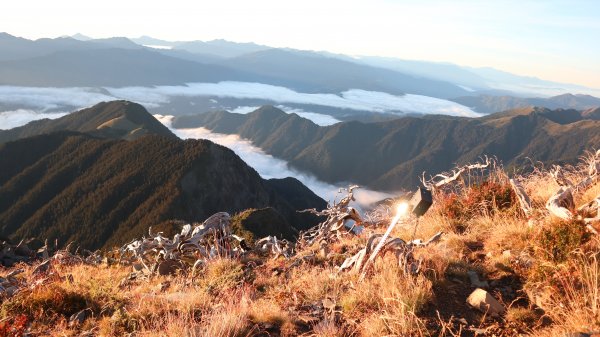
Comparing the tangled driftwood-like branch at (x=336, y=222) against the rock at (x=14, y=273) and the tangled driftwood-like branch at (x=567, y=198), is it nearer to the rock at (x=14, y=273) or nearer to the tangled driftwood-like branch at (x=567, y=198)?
the tangled driftwood-like branch at (x=567, y=198)

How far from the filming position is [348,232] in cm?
1005

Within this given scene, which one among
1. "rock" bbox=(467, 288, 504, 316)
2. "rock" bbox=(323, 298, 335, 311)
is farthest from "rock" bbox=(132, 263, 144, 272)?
"rock" bbox=(467, 288, 504, 316)

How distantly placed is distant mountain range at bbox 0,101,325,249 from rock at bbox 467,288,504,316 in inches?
4936

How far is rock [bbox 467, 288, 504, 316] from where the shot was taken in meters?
5.42

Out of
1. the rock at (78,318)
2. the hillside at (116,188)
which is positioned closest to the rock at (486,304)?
the rock at (78,318)

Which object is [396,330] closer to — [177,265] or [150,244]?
[177,265]

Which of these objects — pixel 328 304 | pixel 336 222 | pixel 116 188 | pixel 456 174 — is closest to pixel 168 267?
pixel 336 222

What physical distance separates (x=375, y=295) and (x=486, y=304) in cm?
139

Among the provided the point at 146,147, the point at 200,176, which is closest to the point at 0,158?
the point at 146,147

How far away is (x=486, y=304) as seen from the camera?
5.45 m

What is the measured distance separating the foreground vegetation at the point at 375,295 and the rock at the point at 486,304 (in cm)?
7

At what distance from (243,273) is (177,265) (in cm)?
232

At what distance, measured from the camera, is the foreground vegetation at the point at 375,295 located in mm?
5129

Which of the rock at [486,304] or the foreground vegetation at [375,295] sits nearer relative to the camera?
Answer: the foreground vegetation at [375,295]
